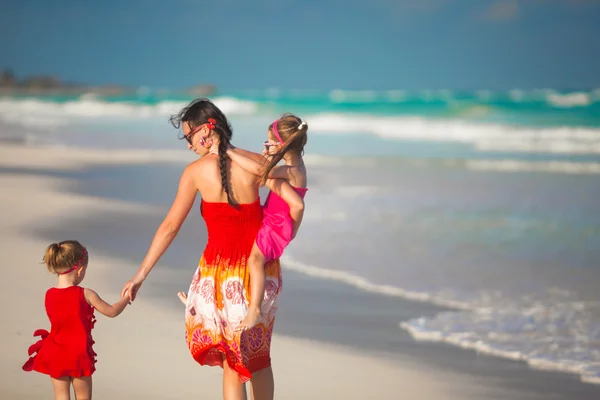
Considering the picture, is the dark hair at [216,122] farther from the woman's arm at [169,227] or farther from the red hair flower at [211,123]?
the woman's arm at [169,227]

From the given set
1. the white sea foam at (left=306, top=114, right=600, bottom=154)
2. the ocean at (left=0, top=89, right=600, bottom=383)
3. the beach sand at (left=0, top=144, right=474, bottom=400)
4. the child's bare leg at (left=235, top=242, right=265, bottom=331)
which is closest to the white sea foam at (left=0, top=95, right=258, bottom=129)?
the ocean at (left=0, top=89, right=600, bottom=383)

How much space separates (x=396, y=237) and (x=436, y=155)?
10307mm

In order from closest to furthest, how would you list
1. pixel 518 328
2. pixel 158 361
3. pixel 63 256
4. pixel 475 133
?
pixel 63 256, pixel 158 361, pixel 518 328, pixel 475 133

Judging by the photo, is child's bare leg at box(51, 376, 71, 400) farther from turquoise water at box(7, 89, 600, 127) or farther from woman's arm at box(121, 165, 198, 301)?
turquoise water at box(7, 89, 600, 127)

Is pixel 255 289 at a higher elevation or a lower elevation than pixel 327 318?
lower

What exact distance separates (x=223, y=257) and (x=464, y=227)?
614 cm

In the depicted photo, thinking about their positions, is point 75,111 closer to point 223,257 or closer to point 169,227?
point 169,227

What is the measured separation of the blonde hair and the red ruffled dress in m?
0.09

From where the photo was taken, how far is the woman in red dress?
3525mm

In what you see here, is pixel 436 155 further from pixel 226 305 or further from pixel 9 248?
pixel 226 305

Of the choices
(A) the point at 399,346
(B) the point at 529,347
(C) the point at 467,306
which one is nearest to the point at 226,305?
(A) the point at 399,346

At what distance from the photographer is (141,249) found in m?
8.05

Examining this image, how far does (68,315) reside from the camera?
3539 mm

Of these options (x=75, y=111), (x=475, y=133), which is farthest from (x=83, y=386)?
(x=75, y=111)
